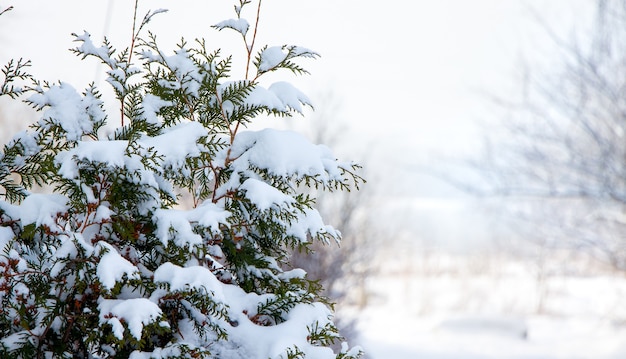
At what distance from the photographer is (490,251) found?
1155 inches

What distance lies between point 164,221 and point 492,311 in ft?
89.1

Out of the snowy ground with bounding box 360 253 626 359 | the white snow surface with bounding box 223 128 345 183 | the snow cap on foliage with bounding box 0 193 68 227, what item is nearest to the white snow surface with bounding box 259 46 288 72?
the white snow surface with bounding box 223 128 345 183

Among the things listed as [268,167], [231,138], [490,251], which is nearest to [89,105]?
[231,138]

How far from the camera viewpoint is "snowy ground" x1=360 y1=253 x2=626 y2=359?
43.7ft

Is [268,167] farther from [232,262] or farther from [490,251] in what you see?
[490,251]

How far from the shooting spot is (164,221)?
5.69 ft

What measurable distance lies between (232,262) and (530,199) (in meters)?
10.3

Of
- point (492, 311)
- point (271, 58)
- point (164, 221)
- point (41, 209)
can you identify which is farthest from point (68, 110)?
point (492, 311)

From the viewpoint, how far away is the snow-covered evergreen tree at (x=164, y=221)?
171 centimetres

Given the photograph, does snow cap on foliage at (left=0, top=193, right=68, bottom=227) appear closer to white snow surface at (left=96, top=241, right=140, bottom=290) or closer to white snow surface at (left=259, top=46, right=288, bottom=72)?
white snow surface at (left=96, top=241, right=140, bottom=290)

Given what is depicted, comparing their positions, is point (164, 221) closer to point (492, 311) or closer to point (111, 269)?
point (111, 269)

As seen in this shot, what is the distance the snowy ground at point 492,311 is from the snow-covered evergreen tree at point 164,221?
6.42 m

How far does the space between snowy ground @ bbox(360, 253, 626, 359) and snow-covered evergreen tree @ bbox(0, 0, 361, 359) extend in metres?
6.42

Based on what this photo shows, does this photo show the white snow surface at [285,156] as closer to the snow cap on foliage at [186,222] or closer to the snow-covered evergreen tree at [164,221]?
the snow-covered evergreen tree at [164,221]
